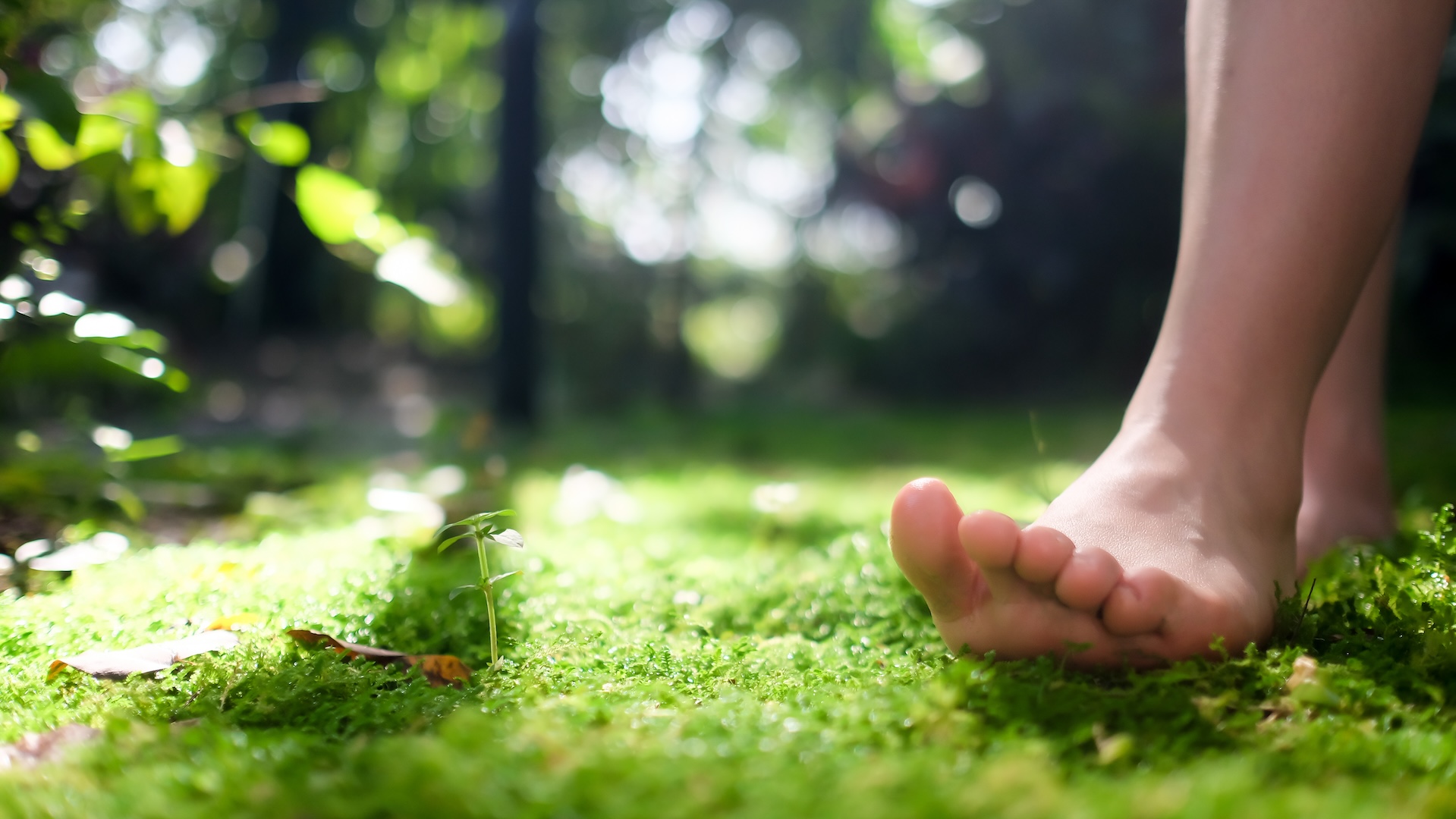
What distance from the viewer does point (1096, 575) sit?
0.88 meters

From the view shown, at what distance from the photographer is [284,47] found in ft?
21.2

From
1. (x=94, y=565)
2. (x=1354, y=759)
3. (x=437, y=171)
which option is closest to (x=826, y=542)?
(x=1354, y=759)

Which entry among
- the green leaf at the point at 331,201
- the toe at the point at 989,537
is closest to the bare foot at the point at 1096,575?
the toe at the point at 989,537

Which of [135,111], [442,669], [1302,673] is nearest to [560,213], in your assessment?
[135,111]

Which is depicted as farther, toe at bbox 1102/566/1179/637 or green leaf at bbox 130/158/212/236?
green leaf at bbox 130/158/212/236

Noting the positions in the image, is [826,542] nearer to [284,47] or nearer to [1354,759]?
[1354,759]

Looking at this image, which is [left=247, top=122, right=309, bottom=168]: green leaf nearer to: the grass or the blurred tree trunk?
the grass

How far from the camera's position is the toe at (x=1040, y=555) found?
2.91ft

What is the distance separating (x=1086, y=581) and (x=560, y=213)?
377 inches

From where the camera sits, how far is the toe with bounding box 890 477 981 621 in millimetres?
906

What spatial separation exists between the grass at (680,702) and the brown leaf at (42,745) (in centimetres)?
3

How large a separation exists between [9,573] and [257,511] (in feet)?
1.98

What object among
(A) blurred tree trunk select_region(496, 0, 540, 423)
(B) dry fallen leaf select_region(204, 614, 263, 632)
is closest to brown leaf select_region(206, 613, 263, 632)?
(B) dry fallen leaf select_region(204, 614, 263, 632)

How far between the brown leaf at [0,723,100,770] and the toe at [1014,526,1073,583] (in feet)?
2.79
